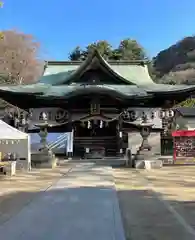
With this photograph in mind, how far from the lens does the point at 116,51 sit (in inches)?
2231

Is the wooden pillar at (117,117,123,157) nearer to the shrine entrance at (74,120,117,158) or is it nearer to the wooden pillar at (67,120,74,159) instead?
the shrine entrance at (74,120,117,158)

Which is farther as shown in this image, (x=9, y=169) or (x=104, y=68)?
(x=104, y=68)

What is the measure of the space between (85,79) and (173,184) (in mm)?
19198

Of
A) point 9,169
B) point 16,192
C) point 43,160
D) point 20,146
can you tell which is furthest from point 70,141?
point 16,192

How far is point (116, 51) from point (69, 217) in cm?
5169

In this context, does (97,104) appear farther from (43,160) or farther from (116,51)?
(116,51)

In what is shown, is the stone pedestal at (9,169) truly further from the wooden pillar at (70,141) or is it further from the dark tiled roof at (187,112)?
the dark tiled roof at (187,112)

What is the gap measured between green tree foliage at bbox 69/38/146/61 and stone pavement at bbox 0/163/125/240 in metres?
40.2

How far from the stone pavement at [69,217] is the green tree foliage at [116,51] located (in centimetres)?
4024

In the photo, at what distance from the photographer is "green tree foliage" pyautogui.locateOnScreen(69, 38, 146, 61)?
5315 cm

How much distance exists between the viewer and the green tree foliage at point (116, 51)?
53153 mm

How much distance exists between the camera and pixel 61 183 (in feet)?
38.5

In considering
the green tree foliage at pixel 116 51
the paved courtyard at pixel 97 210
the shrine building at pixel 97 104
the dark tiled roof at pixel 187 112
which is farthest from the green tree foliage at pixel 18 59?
the paved courtyard at pixel 97 210

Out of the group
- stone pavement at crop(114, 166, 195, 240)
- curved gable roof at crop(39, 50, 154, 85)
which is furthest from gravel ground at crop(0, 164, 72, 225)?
curved gable roof at crop(39, 50, 154, 85)
